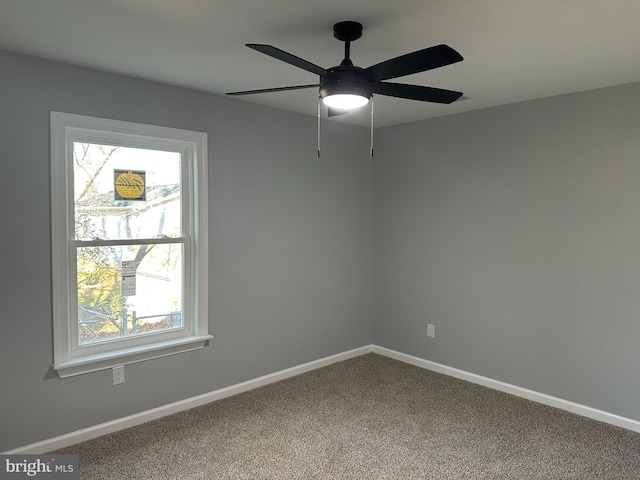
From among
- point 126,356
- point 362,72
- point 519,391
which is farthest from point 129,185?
point 519,391

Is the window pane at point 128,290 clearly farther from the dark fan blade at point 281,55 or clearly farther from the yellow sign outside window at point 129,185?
the dark fan blade at point 281,55

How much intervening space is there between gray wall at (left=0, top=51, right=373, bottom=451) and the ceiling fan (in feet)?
4.88

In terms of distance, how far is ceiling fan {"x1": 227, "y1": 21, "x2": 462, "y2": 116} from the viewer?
1622mm

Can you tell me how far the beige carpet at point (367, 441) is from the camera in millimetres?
2465

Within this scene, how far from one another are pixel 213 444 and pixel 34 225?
167 centimetres

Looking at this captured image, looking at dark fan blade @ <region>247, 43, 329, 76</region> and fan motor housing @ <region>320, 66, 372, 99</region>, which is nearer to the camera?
dark fan blade @ <region>247, 43, 329, 76</region>

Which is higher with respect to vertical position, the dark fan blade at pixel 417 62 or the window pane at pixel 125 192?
the dark fan blade at pixel 417 62

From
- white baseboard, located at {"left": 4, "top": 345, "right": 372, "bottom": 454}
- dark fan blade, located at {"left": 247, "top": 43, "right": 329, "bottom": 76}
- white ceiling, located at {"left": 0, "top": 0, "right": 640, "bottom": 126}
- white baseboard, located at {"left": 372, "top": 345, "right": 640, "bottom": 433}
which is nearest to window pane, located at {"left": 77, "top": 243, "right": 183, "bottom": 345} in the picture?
white baseboard, located at {"left": 4, "top": 345, "right": 372, "bottom": 454}

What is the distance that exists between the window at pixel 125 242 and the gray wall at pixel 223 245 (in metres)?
0.08

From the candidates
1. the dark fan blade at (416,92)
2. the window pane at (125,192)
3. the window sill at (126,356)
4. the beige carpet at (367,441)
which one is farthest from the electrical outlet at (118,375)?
the dark fan blade at (416,92)

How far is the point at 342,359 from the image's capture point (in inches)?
169

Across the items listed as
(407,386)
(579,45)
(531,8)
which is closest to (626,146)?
(579,45)

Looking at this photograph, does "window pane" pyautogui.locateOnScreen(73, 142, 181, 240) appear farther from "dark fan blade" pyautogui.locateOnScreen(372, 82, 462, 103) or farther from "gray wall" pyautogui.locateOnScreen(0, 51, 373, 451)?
"dark fan blade" pyautogui.locateOnScreen(372, 82, 462, 103)

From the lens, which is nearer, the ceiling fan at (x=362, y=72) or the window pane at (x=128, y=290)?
the ceiling fan at (x=362, y=72)
